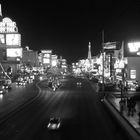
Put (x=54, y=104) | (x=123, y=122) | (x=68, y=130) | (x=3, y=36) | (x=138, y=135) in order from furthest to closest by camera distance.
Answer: (x=3, y=36) < (x=54, y=104) < (x=123, y=122) < (x=68, y=130) < (x=138, y=135)

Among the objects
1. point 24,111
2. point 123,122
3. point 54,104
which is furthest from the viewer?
point 54,104

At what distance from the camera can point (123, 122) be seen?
3328 cm

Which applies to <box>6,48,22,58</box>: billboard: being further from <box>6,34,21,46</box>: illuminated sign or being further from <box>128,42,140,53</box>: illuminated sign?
<box>128,42,140,53</box>: illuminated sign

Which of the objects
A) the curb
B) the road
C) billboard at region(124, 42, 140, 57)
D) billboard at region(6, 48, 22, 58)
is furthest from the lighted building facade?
the curb

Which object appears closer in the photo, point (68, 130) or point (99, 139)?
point (99, 139)

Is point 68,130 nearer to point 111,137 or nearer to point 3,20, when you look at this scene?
point 111,137

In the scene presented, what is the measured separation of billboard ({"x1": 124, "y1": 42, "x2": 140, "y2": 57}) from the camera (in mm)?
77562

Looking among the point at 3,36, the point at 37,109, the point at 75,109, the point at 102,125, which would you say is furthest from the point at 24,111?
the point at 3,36

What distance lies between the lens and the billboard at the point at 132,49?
77.6 metres

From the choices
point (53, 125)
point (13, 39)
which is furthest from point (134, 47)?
point (53, 125)

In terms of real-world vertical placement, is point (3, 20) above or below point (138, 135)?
above

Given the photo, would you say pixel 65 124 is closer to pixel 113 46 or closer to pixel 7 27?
pixel 113 46

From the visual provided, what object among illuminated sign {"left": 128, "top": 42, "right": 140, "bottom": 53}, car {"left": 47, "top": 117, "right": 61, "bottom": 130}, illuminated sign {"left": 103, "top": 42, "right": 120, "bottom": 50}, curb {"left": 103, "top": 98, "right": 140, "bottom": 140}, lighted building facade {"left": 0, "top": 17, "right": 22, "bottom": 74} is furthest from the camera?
lighted building facade {"left": 0, "top": 17, "right": 22, "bottom": 74}

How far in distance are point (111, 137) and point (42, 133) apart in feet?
20.0
